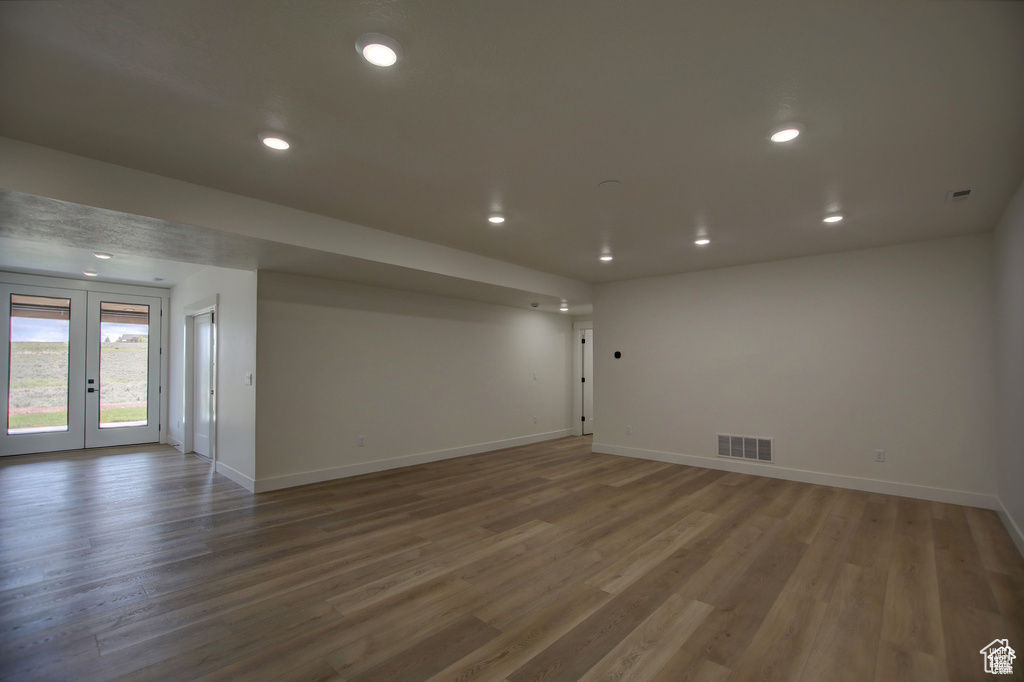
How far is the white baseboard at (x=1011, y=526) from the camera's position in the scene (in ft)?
11.2

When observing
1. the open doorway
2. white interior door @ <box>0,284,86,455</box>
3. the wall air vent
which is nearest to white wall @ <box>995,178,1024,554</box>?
the wall air vent

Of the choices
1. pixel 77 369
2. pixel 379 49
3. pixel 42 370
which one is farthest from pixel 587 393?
pixel 42 370

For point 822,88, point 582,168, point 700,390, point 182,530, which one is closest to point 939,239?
point 700,390

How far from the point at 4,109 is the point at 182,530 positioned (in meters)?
3.16

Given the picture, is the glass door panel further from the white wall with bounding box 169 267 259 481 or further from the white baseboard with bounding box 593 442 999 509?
the white baseboard with bounding box 593 442 999 509

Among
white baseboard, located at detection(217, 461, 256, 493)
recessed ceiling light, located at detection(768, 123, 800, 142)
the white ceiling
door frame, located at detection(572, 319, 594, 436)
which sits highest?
the white ceiling

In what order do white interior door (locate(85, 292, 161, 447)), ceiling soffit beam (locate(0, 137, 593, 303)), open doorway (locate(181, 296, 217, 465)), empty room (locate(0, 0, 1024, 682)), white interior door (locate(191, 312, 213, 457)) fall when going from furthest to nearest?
white interior door (locate(85, 292, 161, 447)) < white interior door (locate(191, 312, 213, 457)) < open doorway (locate(181, 296, 217, 465)) < ceiling soffit beam (locate(0, 137, 593, 303)) < empty room (locate(0, 0, 1024, 682))

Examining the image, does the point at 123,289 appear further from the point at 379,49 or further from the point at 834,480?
the point at 834,480

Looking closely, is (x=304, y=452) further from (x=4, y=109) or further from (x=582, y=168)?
(x=582, y=168)

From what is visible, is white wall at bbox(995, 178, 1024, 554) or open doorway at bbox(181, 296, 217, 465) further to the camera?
open doorway at bbox(181, 296, 217, 465)

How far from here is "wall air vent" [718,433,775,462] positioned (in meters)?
5.82

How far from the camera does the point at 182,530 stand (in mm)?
3848

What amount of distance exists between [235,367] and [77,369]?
3.96 m

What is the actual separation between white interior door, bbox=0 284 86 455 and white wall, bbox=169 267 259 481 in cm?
259
